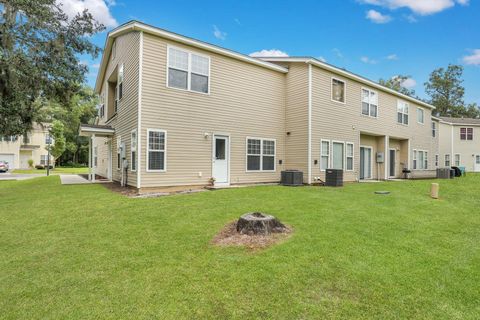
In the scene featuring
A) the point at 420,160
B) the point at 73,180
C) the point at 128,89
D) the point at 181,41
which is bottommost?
the point at 73,180

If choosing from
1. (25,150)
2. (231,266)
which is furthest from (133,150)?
(25,150)

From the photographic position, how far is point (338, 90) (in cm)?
1445

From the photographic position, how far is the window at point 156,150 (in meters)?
9.77

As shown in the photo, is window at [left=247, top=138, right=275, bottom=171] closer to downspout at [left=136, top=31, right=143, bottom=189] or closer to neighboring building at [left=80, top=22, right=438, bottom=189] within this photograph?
neighboring building at [left=80, top=22, right=438, bottom=189]

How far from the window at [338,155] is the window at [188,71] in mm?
7192

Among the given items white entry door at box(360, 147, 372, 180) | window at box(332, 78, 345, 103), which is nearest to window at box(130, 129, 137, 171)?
window at box(332, 78, 345, 103)

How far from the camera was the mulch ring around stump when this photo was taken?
4605mm

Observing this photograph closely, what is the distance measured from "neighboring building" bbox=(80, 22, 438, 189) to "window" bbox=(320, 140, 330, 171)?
49 millimetres

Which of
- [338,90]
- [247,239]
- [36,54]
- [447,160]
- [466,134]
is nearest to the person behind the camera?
[247,239]

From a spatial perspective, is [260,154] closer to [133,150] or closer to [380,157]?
[133,150]

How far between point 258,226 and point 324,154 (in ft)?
31.6

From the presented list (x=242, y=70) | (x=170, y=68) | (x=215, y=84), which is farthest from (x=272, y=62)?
(x=170, y=68)

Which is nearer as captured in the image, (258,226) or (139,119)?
(258,226)

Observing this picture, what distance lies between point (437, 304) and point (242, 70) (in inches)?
435
